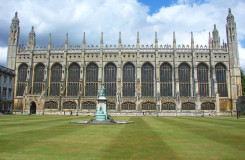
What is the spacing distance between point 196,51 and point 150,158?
5561 cm

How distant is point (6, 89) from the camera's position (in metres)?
57.4

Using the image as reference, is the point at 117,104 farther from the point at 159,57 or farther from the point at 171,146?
the point at 171,146

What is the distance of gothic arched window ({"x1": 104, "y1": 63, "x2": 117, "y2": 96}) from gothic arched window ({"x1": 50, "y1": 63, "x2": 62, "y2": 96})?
521 inches

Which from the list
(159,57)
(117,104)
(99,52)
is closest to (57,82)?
(99,52)

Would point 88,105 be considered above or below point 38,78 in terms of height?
below

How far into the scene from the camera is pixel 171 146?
35.4ft

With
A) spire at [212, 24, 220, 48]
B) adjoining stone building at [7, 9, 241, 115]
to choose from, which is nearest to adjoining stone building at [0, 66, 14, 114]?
adjoining stone building at [7, 9, 241, 115]

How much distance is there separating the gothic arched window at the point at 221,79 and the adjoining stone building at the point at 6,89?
56499 mm

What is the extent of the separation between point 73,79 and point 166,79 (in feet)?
84.9

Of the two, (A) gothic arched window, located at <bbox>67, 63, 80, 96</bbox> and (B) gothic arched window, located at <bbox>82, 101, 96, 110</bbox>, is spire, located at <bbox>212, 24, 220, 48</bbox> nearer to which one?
(B) gothic arched window, located at <bbox>82, 101, 96, 110</bbox>

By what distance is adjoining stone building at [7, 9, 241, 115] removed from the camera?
55.6 metres

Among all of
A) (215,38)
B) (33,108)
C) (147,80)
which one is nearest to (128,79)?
(147,80)

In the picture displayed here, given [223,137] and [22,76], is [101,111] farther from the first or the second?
[22,76]

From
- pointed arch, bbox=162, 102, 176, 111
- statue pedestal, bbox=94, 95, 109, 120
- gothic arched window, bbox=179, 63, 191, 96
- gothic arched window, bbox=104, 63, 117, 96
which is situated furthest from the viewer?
gothic arched window, bbox=104, 63, 117, 96
